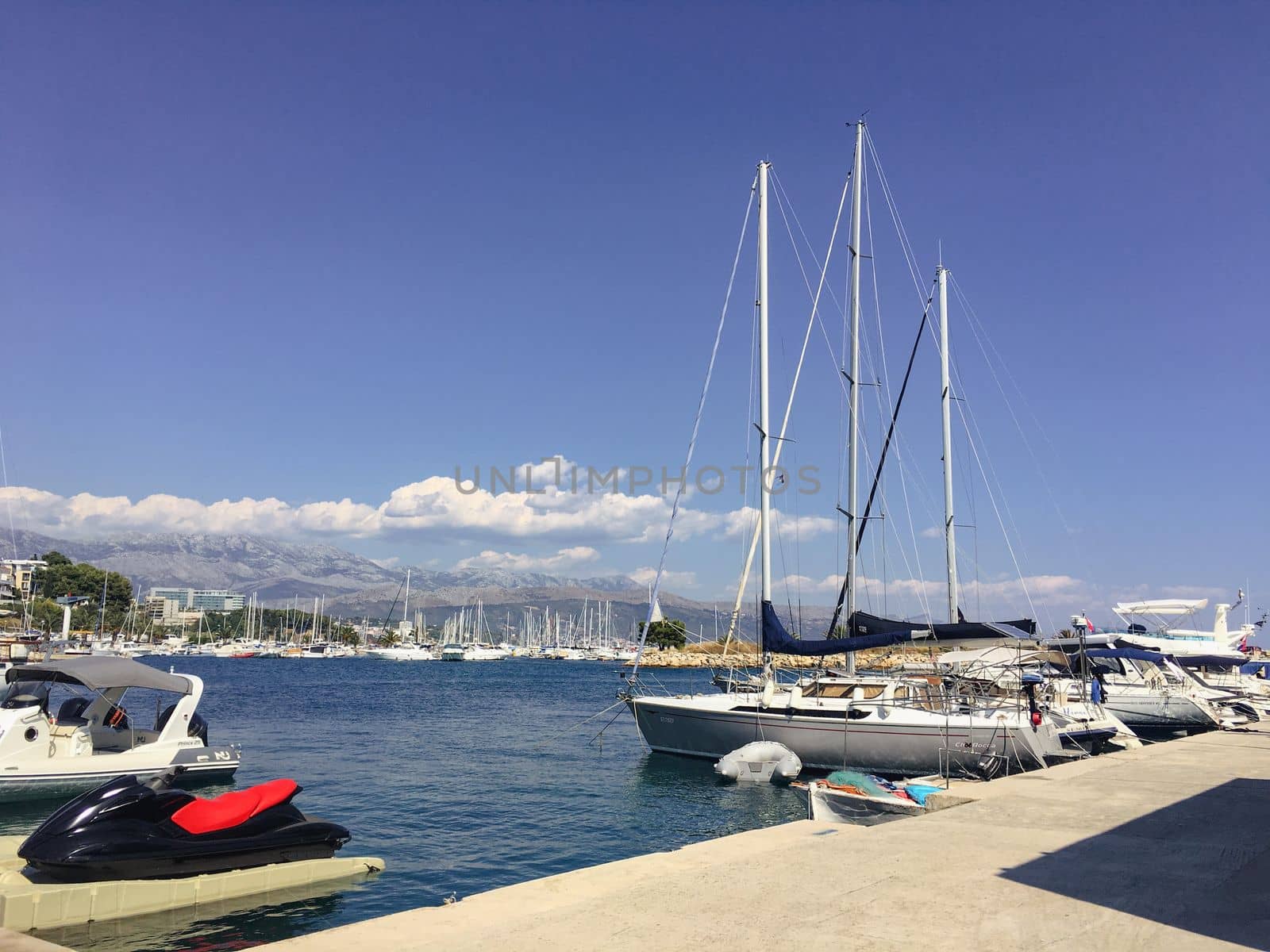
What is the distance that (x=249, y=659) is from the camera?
543ft

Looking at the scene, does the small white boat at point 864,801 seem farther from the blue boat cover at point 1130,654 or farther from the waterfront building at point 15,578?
the waterfront building at point 15,578

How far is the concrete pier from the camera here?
279 inches

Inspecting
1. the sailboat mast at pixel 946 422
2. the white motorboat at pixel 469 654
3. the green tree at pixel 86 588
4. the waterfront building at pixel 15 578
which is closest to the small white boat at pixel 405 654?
the white motorboat at pixel 469 654

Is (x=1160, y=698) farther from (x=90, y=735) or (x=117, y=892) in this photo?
(x=90, y=735)

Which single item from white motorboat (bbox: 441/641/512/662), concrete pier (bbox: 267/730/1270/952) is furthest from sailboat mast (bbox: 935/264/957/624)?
white motorboat (bbox: 441/641/512/662)

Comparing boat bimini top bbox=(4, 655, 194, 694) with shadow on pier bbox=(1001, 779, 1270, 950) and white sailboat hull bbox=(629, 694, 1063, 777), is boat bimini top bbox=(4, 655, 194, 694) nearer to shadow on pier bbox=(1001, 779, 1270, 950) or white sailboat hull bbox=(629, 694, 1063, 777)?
white sailboat hull bbox=(629, 694, 1063, 777)

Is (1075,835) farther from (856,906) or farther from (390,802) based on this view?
(390,802)

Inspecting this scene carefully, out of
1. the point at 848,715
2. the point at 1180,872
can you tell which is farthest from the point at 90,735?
the point at 1180,872

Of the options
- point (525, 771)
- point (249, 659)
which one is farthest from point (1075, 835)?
point (249, 659)

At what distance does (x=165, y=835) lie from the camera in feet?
40.1

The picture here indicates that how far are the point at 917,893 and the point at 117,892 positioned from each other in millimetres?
10094

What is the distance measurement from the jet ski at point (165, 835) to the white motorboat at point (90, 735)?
28.7 ft

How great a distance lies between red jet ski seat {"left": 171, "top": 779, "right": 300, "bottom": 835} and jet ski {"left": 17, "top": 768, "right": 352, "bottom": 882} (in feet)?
0.04

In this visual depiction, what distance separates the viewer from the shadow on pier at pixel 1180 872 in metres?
7.57
